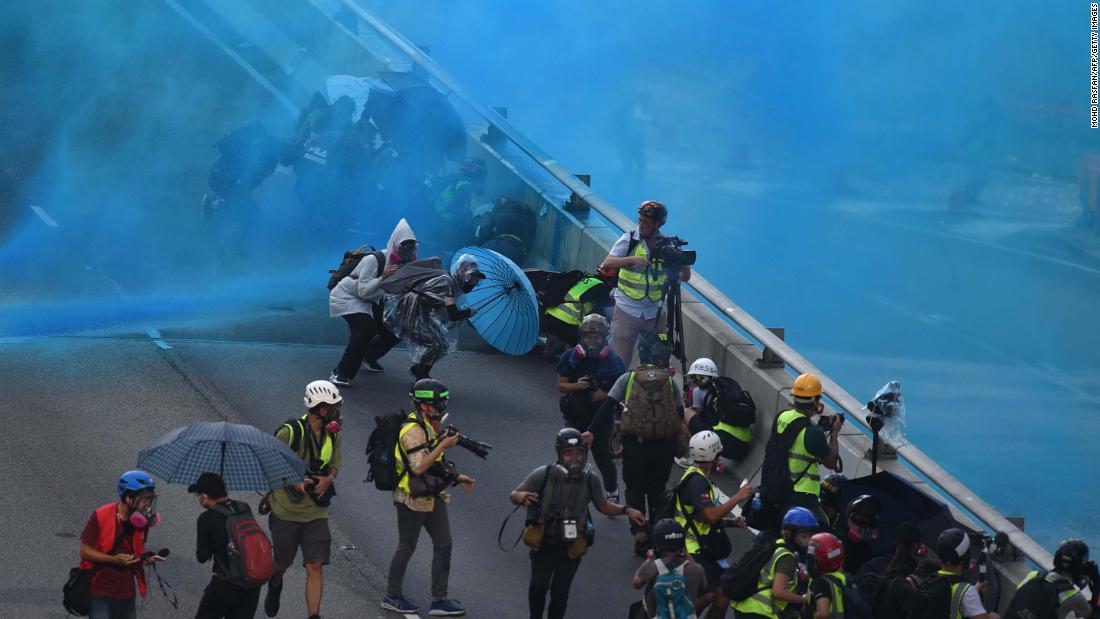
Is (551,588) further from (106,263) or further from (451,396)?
(106,263)

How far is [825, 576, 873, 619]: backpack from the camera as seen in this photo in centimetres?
736

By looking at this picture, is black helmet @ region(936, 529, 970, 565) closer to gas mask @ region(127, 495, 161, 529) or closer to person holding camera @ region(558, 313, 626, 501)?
person holding camera @ region(558, 313, 626, 501)

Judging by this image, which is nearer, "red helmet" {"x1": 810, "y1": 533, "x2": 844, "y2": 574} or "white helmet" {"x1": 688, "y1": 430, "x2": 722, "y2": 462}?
"red helmet" {"x1": 810, "y1": 533, "x2": 844, "y2": 574}

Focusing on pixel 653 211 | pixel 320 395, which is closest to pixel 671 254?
pixel 653 211

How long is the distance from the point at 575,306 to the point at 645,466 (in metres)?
2.92

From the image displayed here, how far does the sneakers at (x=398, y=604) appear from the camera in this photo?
28.0 feet

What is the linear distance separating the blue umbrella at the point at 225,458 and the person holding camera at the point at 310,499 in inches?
11.7

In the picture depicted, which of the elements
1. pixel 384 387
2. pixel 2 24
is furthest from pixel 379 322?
pixel 2 24

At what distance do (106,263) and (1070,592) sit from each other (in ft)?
31.0

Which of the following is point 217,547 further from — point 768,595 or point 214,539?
point 768,595

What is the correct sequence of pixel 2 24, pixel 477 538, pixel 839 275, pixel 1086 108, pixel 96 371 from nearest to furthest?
pixel 477 538 < pixel 96 371 < pixel 2 24 < pixel 1086 108 < pixel 839 275

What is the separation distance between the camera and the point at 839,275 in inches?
1154

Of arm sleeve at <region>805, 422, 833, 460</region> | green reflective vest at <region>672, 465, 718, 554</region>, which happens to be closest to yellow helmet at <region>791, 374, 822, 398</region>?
arm sleeve at <region>805, 422, 833, 460</region>

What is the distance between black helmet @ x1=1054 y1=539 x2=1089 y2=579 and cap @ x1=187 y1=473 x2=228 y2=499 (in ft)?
12.5
